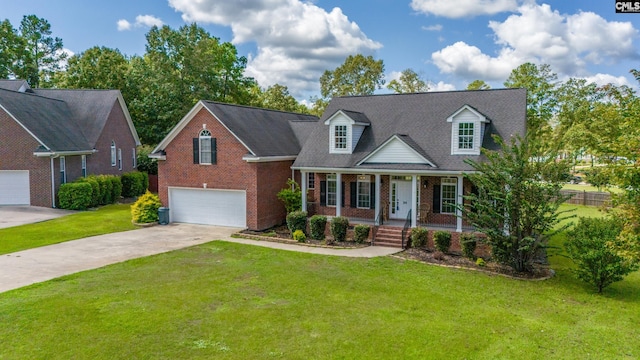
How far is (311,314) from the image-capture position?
1089cm

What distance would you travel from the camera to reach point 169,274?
14156 mm

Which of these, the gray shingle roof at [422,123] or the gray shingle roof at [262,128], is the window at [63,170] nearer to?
the gray shingle roof at [262,128]

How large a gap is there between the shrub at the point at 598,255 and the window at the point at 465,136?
20.8 ft

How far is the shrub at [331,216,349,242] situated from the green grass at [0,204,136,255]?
34.6 ft

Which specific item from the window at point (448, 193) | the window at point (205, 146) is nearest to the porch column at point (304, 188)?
the window at point (205, 146)

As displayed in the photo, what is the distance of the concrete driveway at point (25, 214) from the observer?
75.5 ft

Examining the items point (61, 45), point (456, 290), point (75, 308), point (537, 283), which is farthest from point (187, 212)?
point (61, 45)

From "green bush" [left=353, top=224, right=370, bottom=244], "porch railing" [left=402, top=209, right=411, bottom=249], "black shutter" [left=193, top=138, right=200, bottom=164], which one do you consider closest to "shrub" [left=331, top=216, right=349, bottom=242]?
"green bush" [left=353, top=224, right=370, bottom=244]

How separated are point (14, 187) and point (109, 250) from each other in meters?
14.5

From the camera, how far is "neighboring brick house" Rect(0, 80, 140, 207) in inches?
1056

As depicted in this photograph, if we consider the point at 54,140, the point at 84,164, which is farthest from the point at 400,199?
the point at 84,164

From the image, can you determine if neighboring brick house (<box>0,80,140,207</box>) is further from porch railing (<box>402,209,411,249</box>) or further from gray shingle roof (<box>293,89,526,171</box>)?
porch railing (<box>402,209,411,249</box>)

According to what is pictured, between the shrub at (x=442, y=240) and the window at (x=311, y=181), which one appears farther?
the window at (x=311, y=181)

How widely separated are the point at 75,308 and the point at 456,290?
1044 cm
